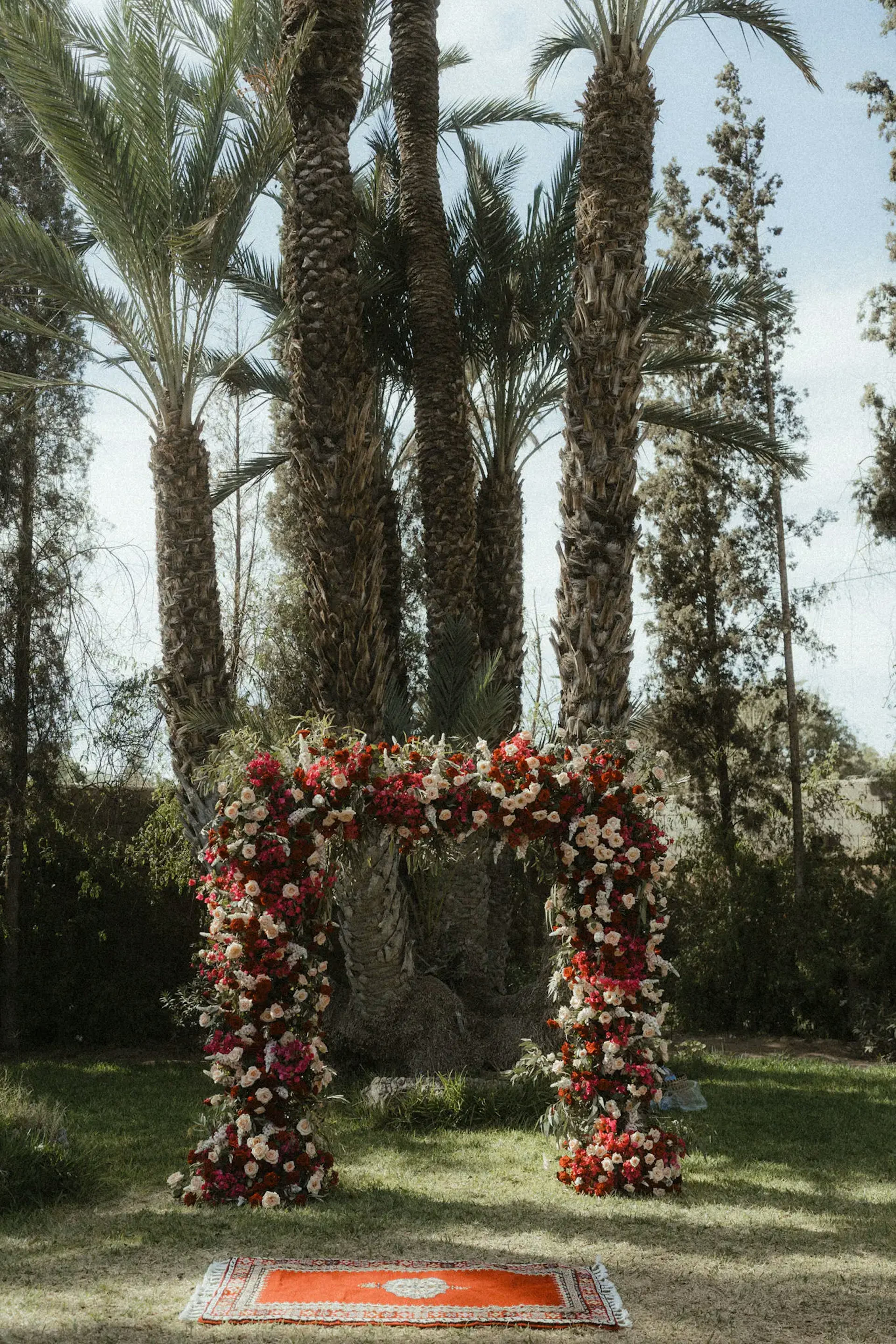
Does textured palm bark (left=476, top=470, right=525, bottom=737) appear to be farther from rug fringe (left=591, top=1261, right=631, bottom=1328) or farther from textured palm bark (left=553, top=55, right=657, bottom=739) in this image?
rug fringe (left=591, top=1261, right=631, bottom=1328)

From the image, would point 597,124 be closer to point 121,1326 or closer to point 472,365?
point 472,365

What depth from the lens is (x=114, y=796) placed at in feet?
43.6

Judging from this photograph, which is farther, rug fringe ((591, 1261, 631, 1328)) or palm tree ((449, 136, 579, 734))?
palm tree ((449, 136, 579, 734))

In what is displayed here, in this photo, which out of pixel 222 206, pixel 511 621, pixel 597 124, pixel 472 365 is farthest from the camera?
pixel 472 365

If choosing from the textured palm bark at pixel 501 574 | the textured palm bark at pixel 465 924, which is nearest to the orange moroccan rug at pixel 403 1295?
the textured palm bark at pixel 465 924

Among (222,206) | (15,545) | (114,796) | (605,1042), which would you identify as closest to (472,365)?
(222,206)

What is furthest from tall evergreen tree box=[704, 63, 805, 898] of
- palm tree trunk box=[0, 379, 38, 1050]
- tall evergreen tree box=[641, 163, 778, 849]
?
palm tree trunk box=[0, 379, 38, 1050]

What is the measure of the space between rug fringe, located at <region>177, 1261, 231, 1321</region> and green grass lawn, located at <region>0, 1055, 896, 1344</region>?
6 cm

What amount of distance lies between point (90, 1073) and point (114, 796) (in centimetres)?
318

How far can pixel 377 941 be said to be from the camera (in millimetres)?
9781

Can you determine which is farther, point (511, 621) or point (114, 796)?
point (114, 796)

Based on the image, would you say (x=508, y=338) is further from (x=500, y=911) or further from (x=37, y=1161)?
(x=37, y=1161)

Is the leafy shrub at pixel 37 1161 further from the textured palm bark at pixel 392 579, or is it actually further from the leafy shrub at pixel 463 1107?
the textured palm bark at pixel 392 579

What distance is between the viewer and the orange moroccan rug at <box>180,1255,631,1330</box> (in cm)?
452
